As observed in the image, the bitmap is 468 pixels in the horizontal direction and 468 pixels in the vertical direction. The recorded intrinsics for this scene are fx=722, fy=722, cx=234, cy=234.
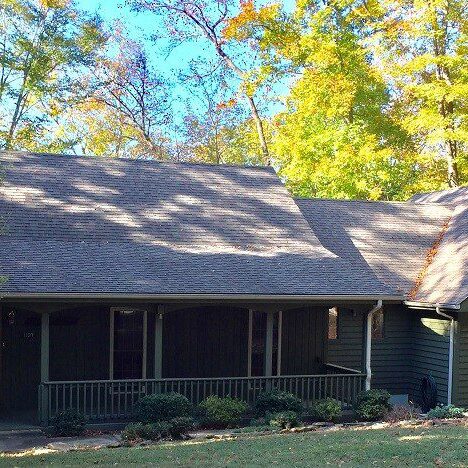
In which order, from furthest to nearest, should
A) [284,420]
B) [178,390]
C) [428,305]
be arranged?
[428,305], [178,390], [284,420]

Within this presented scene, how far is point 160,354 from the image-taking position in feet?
48.0

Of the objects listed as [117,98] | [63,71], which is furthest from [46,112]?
[117,98]

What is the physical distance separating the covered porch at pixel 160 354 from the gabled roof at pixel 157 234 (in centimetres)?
50

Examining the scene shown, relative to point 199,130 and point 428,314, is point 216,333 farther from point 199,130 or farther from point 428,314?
point 199,130

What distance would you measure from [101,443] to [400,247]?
10648 mm

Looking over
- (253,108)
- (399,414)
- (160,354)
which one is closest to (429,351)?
(399,414)

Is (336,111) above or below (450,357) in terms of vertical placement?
above

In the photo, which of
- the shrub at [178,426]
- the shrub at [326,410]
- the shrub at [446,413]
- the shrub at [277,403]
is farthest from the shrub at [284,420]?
the shrub at [446,413]

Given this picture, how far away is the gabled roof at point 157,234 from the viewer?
14.5m

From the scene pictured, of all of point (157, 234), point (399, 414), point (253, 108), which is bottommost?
point (399, 414)

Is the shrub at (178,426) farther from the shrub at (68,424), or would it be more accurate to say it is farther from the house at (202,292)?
the shrub at (68,424)

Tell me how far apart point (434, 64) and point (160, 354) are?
18.7 meters

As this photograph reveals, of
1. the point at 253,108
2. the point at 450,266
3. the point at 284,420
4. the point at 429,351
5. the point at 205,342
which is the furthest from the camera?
the point at 253,108

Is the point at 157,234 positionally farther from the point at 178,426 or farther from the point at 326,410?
the point at 326,410
